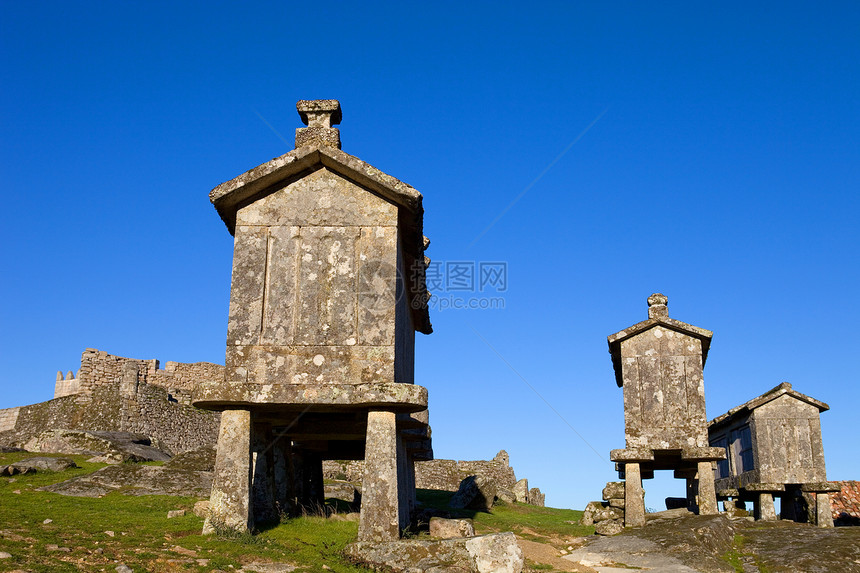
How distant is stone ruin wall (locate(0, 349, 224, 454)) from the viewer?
30.8m

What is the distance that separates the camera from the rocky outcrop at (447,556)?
8.25 meters

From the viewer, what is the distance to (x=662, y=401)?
13898 mm

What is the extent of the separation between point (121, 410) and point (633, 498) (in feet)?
76.9

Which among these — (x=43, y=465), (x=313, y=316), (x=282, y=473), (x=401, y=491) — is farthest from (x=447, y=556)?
(x=43, y=465)

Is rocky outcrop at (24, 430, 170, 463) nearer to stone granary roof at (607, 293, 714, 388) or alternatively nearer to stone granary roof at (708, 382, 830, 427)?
stone granary roof at (607, 293, 714, 388)

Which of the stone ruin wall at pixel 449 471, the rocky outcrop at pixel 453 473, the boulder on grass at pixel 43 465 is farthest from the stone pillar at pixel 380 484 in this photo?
the stone ruin wall at pixel 449 471

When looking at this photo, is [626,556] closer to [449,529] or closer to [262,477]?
[449,529]

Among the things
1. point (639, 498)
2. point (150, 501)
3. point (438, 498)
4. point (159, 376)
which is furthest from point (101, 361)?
point (639, 498)

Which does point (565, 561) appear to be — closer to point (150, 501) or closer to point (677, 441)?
point (677, 441)

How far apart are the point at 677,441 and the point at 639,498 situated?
1.23 m

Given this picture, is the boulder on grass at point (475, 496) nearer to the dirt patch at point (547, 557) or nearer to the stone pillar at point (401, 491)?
the dirt patch at point (547, 557)

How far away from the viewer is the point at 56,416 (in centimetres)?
3164

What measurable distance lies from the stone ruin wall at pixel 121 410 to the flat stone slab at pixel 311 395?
21952 mm

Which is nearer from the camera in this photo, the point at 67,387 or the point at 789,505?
the point at 789,505
